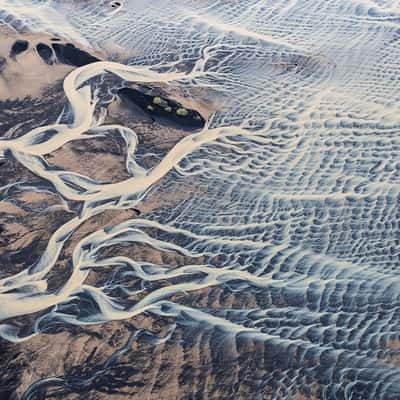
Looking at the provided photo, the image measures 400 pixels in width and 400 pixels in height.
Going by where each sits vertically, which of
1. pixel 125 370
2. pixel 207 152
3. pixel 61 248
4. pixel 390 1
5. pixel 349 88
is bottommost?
pixel 125 370

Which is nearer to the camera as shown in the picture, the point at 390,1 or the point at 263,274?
the point at 263,274

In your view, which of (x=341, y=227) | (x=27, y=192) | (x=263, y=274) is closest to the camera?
(x=263, y=274)

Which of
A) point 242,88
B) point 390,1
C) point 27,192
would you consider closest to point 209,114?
point 242,88

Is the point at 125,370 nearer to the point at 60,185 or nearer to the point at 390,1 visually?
the point at 60,185

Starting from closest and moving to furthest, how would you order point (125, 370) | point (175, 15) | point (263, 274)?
point (125, 370), point (263, 274), point (175, 15)

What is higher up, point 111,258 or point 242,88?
point 242,88

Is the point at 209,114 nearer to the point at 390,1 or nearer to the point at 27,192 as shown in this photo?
the point at 27,192
